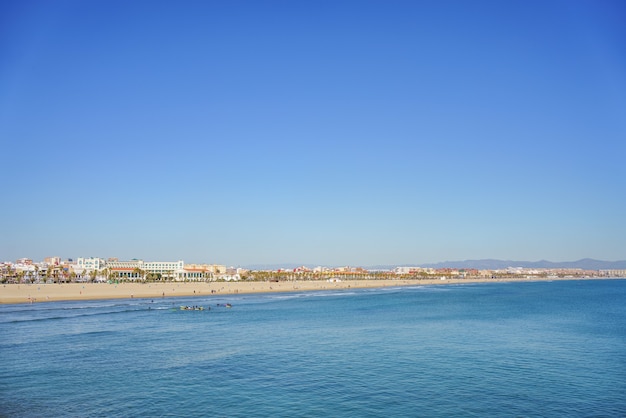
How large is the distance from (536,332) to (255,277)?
148521 millimetres

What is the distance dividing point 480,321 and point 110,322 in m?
45.1

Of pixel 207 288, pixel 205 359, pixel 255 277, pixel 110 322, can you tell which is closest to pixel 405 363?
pixel 205 359

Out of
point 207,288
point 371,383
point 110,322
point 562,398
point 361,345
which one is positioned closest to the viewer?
point 562,398

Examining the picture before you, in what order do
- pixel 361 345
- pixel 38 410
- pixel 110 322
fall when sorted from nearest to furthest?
1. pixel 38 410
2. pixel 361 345
3. pixel 110 322

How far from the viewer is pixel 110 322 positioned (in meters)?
53.9

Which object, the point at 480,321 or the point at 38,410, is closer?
the point at 38,410

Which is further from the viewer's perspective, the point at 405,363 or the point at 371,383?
the point at 405,363

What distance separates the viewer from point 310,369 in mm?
30375

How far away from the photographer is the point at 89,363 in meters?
32.1

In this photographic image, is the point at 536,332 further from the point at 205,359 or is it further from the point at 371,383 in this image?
the point at 205,359

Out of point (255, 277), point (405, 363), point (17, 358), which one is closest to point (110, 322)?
point (17, 358)

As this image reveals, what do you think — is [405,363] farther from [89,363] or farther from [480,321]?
[480,321]

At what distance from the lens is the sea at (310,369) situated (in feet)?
74.7

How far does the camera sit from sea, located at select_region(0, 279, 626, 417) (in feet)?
74.7
